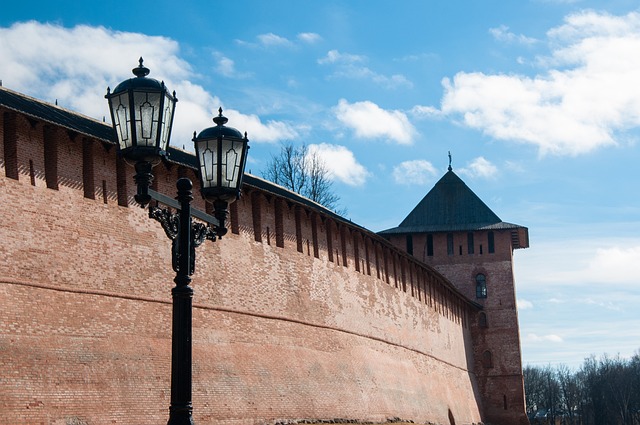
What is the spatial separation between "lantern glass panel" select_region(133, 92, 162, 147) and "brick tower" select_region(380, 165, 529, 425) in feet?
95.6

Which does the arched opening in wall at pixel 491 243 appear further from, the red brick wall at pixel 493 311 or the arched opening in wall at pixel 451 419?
the arched opening in wall at pixel 451 419

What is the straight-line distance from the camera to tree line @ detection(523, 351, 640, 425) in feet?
194

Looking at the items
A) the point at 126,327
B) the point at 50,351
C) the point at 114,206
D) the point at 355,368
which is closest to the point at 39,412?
the point at 50,351

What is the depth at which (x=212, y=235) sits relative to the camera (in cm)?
670

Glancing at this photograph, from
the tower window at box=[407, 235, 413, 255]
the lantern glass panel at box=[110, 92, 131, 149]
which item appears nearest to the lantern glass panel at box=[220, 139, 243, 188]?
the lantern glass panel at box=[110, 92, 131, 149]

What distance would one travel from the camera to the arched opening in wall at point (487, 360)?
1335 inches

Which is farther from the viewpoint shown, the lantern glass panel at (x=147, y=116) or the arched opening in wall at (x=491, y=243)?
the arched opening in wall at (x=491, y=243)

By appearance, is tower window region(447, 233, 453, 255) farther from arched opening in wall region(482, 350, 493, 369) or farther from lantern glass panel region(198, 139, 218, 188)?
lantern glass panel region(198, 139, 218, 188)

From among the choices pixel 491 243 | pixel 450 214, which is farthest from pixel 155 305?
pixel 450 214

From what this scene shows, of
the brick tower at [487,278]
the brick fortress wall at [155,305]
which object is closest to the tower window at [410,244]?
the brick tower at [487,278]

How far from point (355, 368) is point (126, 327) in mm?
7710

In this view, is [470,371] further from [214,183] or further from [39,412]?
[214,183]

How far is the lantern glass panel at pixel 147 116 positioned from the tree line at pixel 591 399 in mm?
56302

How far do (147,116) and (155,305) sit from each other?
9.40 metres
